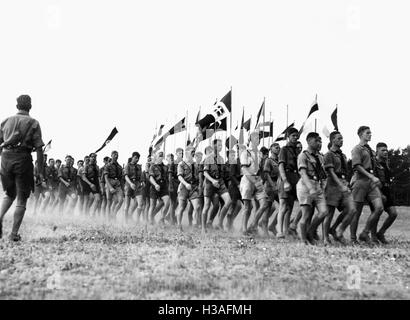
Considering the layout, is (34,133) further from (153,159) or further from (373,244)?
(153,159)

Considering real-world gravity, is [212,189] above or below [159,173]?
below

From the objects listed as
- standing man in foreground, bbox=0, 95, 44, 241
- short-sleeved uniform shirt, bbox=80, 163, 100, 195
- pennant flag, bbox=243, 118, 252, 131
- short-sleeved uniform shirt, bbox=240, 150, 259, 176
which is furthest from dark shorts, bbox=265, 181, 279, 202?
pennant flag, bbox=243, 118, 252, 131

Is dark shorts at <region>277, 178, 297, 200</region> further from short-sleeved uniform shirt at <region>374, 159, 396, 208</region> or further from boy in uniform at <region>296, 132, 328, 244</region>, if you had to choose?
short-sleeved uniform shirt at <region>374, 159, 396, 208</region>

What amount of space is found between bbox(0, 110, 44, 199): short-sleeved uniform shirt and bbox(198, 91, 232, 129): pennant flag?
25.9ft

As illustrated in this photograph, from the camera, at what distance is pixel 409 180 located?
69500mm

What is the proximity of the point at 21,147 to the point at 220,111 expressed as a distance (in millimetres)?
8307

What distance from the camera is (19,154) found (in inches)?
388

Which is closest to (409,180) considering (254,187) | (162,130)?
(162,130)

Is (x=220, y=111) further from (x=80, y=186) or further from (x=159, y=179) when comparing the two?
(x=80, y=186)

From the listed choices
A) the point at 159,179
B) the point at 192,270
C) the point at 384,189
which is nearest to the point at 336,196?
the point at 384,189

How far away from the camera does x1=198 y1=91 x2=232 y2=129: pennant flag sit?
17.2 meters

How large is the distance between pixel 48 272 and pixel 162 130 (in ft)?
54.3
